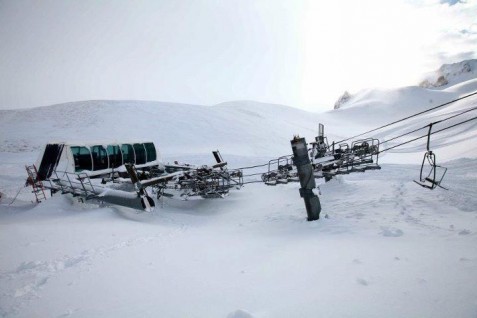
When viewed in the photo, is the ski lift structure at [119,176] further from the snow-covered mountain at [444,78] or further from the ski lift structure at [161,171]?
the snow-covered mountain at [444,78]

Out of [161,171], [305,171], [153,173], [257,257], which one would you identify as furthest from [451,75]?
[257,257]

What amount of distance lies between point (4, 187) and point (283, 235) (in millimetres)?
22915

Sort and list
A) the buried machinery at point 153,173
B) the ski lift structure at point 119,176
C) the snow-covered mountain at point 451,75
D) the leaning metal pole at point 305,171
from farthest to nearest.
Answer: the snow-covered mountain at point 451,75
the ski lift structure at point 119,176
the buried machinery at point 153,173
the leaning metal pole at point 305,171

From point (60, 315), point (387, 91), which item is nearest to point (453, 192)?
point (60, 315)

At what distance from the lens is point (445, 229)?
6.74 meters

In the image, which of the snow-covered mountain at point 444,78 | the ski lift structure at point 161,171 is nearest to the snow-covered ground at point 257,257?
the ski lift structure at point 161,171

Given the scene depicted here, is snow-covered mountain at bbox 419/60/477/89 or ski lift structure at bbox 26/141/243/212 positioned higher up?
snow-covered mountain at bbox 419/60/477/89

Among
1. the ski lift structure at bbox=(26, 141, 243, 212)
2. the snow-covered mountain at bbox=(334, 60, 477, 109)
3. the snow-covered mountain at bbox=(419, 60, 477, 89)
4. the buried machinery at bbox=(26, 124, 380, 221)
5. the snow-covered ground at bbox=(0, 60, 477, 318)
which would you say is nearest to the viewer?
the snow-covered ground at bbox=(0, 60, 477, 318)

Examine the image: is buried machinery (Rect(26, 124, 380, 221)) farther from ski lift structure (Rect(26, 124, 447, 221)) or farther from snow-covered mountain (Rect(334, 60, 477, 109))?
snow-covered mountain (Rect(334, 60, 477, 109))

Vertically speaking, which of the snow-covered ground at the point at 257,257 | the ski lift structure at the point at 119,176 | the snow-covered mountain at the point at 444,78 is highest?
the snow-covered mountain at the point at 444,78

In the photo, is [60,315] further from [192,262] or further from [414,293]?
[414,293]

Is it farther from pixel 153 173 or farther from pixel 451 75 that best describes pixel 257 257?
pixel 451 75

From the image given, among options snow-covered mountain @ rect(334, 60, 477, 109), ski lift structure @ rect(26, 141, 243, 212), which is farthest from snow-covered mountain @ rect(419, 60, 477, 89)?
ski lift structure @ rect(26, 141, 243, 212)

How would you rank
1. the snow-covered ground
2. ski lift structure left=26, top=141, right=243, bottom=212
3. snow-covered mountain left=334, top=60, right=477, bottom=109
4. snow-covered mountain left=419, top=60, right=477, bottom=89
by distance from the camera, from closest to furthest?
the snow-covered ground < ski lift structure left=26, top=141, right=243, bottom=212 < snow-covered mountain left=334, top=60, right=477, bottom=109 < snow-covered mountain left=419, top=60, right=477, bottom=89
